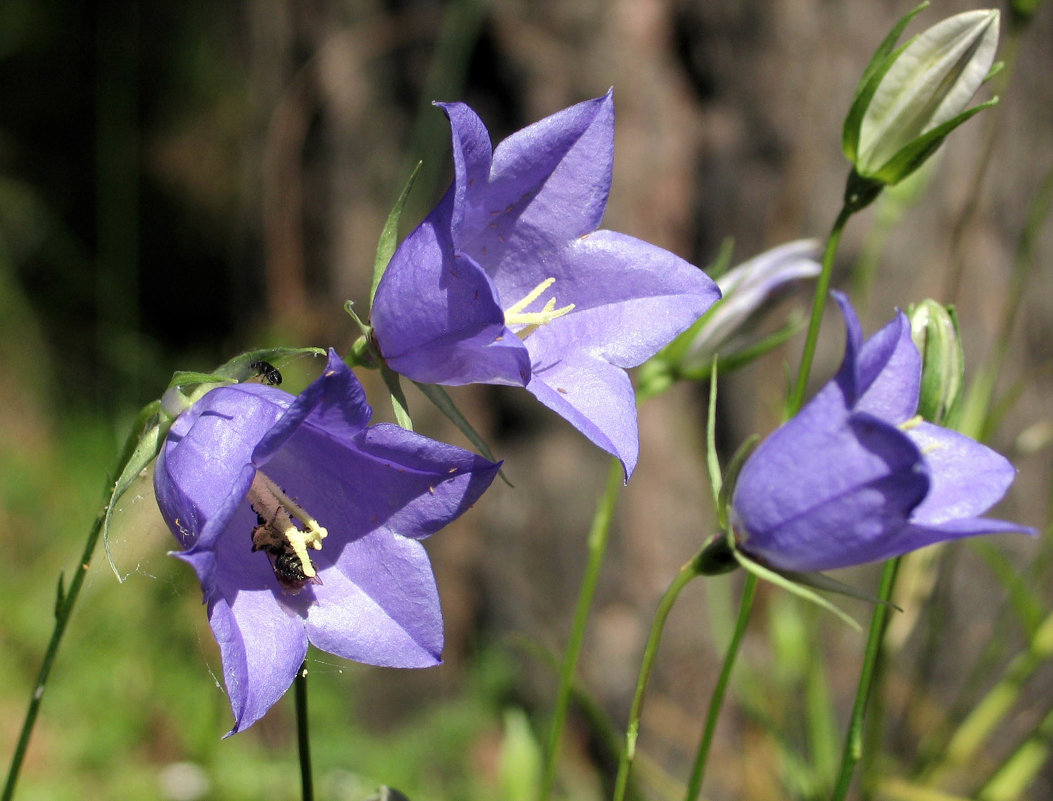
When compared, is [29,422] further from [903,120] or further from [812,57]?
[903,120]

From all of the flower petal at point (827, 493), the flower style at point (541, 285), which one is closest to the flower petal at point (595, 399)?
the flower style at point (541, 285)

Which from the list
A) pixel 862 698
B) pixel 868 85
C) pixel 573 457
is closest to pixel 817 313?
pixel 868 85

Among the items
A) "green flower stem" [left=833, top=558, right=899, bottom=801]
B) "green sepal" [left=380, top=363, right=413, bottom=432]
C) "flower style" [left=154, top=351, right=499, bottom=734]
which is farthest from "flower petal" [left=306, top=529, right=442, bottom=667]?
"green flower stem" [left=833, top=558, right=899, bottom=801]

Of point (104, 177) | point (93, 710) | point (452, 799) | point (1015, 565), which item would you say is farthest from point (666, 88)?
point (104, 177)

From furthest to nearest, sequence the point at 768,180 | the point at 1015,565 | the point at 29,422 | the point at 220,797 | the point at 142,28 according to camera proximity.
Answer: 1. the point at 142,28
2. the point at 29,422
3. the point at 768,180
4. the point at 1015,565
5. the point at 220,797

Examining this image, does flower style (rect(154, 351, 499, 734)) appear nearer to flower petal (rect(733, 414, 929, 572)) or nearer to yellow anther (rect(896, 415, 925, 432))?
flower petal (rect(733, 414, 929, 572))

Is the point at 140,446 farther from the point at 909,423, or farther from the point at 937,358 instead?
the point at 937,358

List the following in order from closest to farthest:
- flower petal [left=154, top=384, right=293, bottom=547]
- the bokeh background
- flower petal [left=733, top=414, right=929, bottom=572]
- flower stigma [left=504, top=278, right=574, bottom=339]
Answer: flower petal [left=733, top=414, right=929, bottom=572] → flower petal [left=154, top=384, right=293, bottom=547] → flower stigma [left=504, top=278, right=574, bottom=339] → the bokeh background
